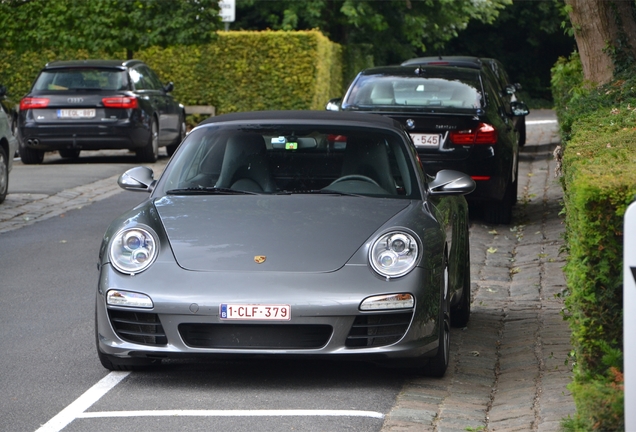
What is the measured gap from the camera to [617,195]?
15.1 feet

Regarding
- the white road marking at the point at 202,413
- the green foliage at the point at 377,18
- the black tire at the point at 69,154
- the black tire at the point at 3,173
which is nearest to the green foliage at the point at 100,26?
the green foliage at the point at 377,18

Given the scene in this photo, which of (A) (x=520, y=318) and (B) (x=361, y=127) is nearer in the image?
(B) (x=361, y=127)

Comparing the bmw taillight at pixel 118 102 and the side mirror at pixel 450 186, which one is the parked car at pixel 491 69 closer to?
the bmw taillight at pixel 118 102

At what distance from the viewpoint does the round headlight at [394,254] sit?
6.27 m

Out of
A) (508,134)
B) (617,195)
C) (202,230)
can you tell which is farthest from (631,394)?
(508,134)

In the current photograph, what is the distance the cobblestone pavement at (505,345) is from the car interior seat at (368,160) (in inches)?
43.7

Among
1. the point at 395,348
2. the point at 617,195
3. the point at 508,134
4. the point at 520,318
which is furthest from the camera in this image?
the point at 508,134

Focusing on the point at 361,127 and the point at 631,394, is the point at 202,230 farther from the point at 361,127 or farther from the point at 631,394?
the point at 631,394

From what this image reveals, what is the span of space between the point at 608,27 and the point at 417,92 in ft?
6.69

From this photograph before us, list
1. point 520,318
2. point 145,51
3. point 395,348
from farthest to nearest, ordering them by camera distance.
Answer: point 145,51
point 520,318
point 395,348

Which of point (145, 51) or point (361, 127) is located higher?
point (361, 127)

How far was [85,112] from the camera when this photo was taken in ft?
65.7

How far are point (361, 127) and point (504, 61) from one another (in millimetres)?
45357

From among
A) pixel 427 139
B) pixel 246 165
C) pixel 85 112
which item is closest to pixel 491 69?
pixel 85 112
